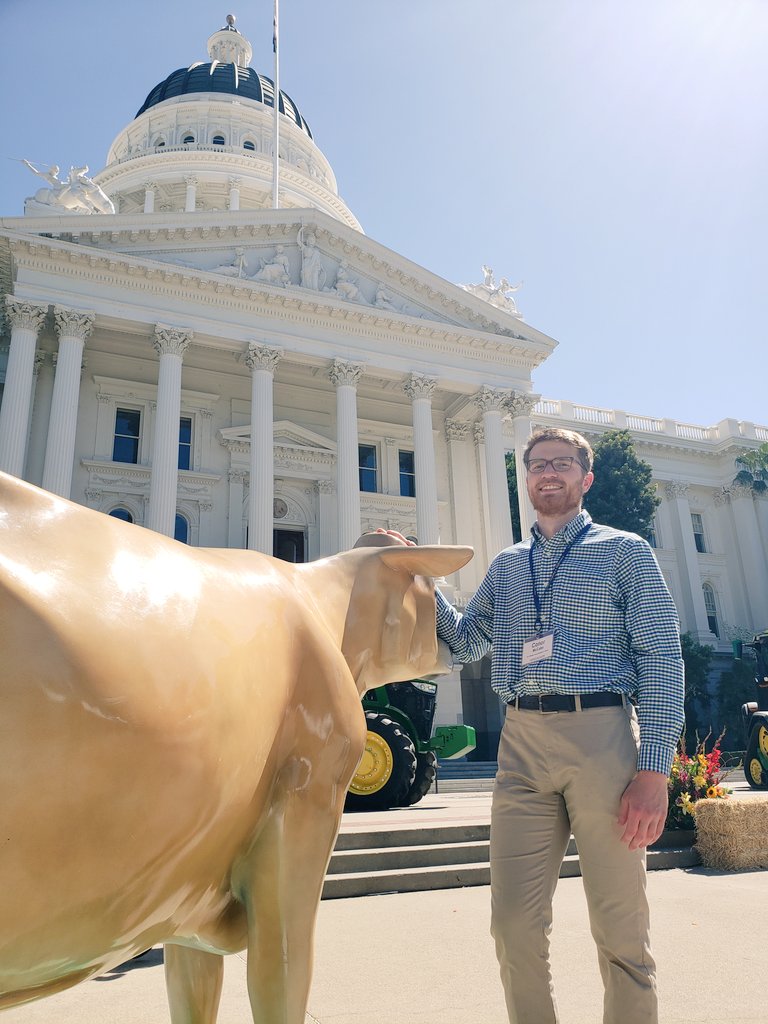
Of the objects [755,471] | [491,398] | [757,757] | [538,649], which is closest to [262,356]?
[491,398]

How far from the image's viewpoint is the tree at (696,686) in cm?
3322

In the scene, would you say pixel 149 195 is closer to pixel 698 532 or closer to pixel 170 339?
pixel 170 339

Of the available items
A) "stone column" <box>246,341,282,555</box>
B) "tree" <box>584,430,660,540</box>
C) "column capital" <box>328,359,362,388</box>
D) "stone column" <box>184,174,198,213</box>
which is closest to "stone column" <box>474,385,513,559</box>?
"column capital" <box>328,359,362,388</box>

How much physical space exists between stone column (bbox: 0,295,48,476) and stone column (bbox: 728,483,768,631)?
122 ft

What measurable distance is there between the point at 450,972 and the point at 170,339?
24031 mm

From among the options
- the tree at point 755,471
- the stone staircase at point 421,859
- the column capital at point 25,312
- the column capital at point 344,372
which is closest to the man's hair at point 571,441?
the stone staircase at point 421,859

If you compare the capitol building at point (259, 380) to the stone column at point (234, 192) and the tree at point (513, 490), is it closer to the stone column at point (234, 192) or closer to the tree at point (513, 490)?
the tree at point (513, 490)

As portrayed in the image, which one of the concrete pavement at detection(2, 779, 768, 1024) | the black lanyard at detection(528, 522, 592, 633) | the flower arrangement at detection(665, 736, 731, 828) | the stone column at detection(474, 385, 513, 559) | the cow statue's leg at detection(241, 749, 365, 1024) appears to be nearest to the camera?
the cow statue's leg at detection(241, 749, 365, 1024)

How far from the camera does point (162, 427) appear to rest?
24.8 meters

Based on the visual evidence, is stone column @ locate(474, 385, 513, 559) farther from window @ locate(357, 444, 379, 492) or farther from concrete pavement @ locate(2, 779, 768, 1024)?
concrete pavement @ locate(2, 779, 768, 1024)

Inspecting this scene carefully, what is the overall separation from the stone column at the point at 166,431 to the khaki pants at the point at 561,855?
21.6 m

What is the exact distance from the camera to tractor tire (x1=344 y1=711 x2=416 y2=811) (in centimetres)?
1034

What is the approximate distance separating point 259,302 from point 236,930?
2698cm

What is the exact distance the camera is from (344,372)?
28.0 m
